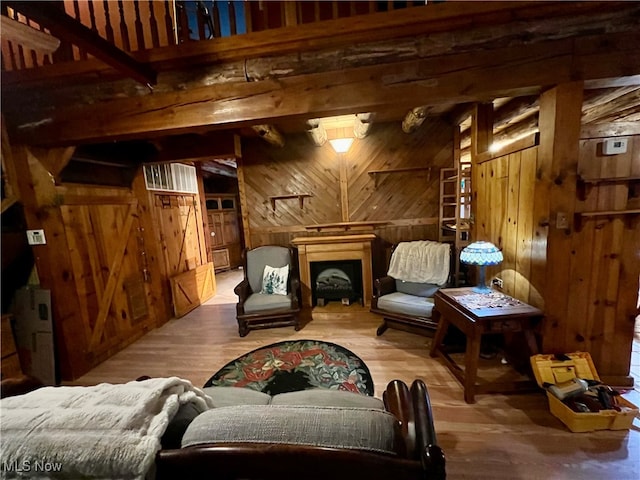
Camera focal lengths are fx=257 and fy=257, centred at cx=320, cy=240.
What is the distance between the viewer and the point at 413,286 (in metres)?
2.98

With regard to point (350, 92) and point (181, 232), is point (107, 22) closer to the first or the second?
point (350, 92)

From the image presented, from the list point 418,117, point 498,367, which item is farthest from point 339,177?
point 498,367

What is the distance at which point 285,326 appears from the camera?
10.7 feet

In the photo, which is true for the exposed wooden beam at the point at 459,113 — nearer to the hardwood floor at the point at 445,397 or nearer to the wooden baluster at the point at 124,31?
the hardwood floor at the point at 445,397

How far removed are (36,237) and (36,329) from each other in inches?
33.8

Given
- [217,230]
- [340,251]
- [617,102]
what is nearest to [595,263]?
[617,102]

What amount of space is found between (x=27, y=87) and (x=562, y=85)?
13.4ft

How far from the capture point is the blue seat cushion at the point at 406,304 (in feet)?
8.64

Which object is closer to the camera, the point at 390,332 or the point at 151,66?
the point at 151,66

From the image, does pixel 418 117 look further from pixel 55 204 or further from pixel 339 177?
pixel 55 204

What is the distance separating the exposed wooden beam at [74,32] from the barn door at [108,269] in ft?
5.37

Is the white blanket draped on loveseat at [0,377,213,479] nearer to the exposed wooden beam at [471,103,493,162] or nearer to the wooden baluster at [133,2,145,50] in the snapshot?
the wooden baluster at [133,2,145,50]

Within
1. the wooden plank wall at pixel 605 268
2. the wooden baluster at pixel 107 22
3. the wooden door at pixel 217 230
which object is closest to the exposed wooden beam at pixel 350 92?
the wooden baluster at pixel 107 22

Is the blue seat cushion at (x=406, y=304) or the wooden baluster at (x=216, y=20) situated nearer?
the wooden baluster at (x=216, y=20)
